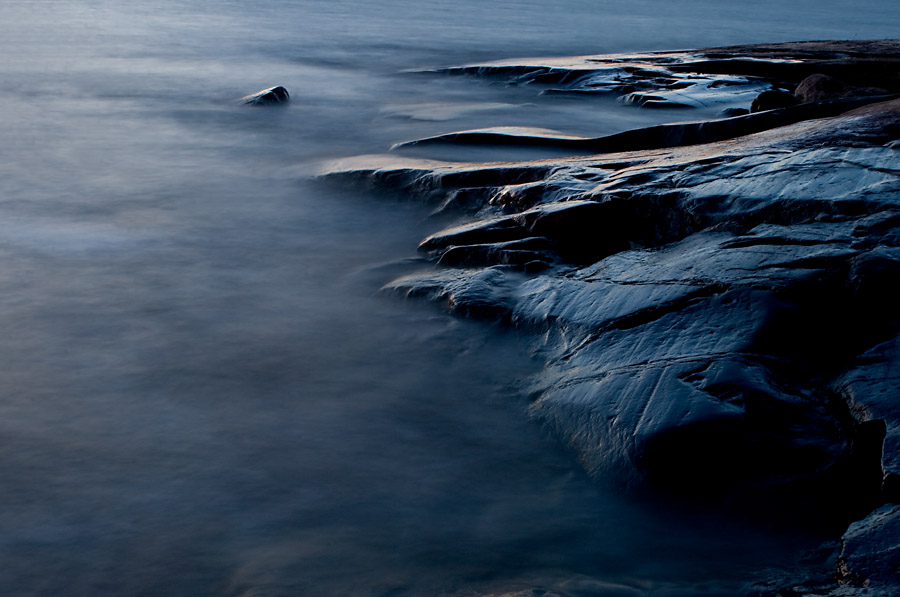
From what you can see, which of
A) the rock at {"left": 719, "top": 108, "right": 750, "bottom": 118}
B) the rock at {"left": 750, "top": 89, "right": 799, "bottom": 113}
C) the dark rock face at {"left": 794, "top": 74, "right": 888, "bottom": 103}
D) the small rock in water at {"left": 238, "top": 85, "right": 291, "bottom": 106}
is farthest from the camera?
the small rock in water at {"left": 238, "top": 85, "right": 291, "bottom": 106}

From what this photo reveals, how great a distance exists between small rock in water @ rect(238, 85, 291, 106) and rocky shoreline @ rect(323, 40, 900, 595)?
5.46m

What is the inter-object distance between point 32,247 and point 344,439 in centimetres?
328

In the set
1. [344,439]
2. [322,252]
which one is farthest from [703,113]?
[344,439]

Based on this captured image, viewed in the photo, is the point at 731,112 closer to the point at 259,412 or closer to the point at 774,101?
the point at 774,101

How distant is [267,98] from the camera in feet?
36.0

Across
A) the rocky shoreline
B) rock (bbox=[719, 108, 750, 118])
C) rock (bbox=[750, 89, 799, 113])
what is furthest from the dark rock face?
the rocky shoreline

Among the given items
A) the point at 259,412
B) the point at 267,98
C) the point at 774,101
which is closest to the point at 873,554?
the point at 259,412

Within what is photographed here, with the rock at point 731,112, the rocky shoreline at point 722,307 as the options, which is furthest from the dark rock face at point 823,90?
the rocky shoreline at point 722,307

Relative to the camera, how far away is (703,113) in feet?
32.2

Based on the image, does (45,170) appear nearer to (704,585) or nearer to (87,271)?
(87,271)

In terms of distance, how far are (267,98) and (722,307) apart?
29.0 ft

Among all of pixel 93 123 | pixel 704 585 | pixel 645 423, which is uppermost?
pixel 93 123

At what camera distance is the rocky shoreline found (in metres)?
2.69

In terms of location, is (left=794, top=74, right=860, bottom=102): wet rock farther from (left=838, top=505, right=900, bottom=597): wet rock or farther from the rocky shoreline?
(left=838, top=505, right=900, bottom=597): wet rock
